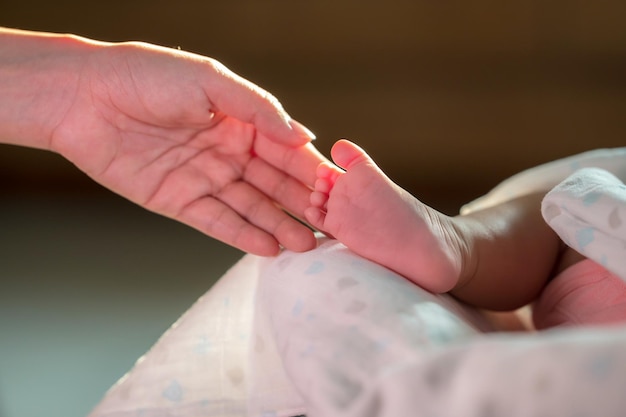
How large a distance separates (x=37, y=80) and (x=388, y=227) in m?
0.46

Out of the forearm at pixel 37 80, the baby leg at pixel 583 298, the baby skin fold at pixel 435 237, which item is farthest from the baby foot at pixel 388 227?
the forearm at pixel 37 80

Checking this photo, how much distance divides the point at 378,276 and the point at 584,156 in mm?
455

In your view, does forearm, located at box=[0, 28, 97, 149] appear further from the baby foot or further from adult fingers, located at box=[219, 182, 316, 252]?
the baby foot

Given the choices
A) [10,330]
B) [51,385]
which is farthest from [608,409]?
[10,330]

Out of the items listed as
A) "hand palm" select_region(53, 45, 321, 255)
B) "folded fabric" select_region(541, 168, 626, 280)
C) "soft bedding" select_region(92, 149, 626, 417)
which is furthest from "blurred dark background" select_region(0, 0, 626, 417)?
"folded fabric" select_region(541, 168, 626, 280)

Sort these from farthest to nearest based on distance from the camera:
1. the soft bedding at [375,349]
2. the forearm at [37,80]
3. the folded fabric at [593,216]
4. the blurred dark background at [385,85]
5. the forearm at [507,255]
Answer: the blurred dark background at [385,85] < the forearm at [37,80] < the forearm at [507,255] < the folded fabric at [593,216] < the soft bedding at [375,349]

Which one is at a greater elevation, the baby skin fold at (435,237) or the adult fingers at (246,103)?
the adult fingers at (246,103)

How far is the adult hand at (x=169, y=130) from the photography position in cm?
80

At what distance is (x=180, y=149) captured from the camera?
2.86 feet

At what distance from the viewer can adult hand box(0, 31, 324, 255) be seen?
80 cm

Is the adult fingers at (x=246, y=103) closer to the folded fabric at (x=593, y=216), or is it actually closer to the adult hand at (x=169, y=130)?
the adult hand at (x=169, y=130)

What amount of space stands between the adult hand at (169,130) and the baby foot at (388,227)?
0.14m

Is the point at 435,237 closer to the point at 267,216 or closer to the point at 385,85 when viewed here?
the point at 267,216

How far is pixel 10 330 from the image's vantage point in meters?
1.16
